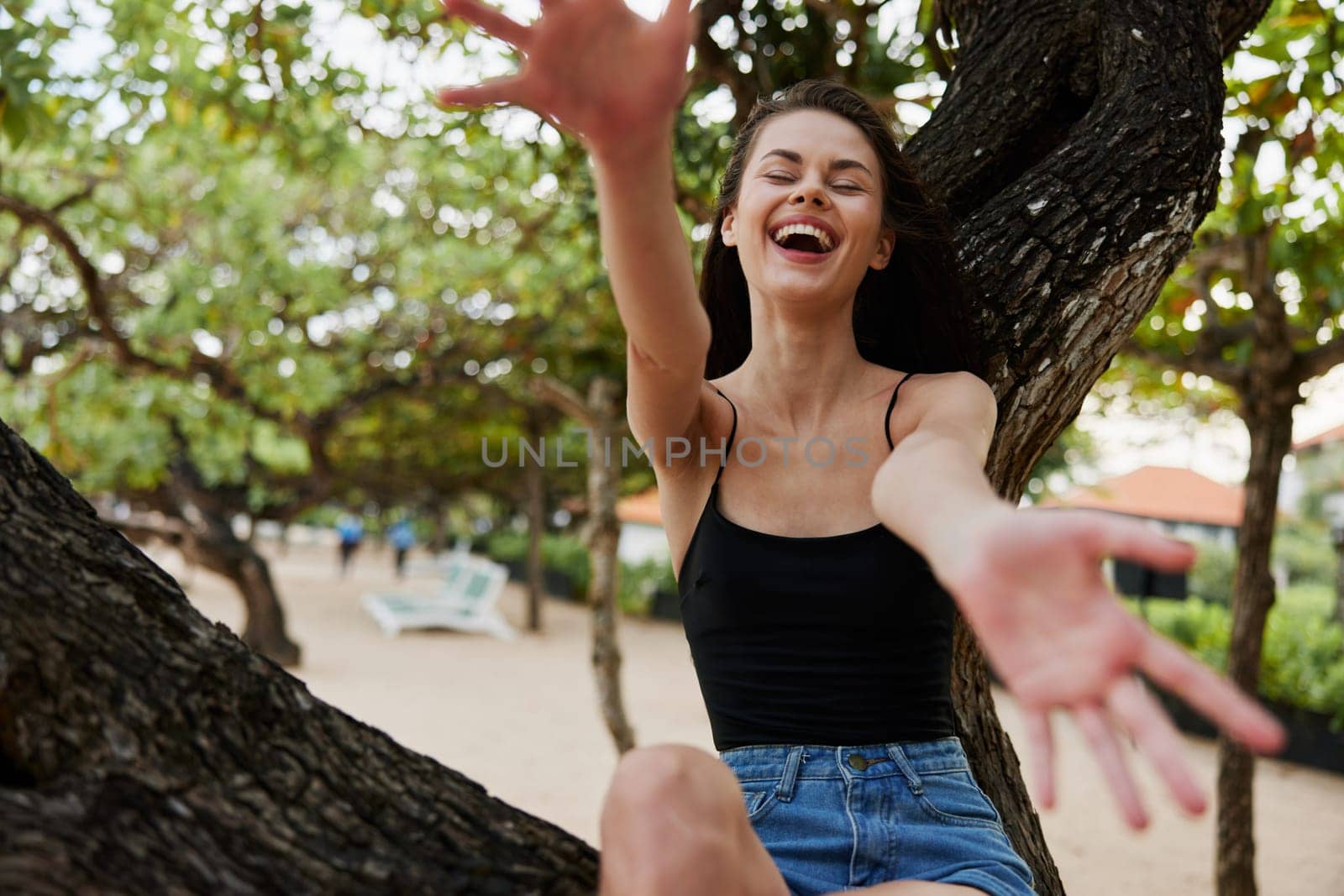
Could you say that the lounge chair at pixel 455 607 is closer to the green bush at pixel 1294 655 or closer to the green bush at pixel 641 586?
the green bush at pixel 641 586

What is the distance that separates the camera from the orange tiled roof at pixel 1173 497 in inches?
593

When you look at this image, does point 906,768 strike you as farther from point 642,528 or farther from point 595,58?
point 642,528

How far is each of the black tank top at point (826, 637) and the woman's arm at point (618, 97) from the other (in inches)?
19.2

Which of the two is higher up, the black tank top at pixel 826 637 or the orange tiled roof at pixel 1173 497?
the orange tiled roof at pixel 1173 497

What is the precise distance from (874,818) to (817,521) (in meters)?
0.42

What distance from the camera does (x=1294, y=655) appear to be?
9695 mm

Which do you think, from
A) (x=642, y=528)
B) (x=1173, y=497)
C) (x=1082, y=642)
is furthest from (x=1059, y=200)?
(x=642, y=528)

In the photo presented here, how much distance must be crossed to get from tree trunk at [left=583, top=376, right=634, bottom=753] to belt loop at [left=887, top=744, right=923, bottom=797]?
14.9 ft

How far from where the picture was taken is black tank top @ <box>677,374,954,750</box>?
156cm

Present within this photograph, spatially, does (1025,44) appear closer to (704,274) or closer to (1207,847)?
(704,274)

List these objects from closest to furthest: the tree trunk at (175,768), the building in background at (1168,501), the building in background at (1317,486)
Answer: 1. the tree trunk at (175,768)
2. the building in background at (1168,501)
3. the building in background at (1317,486)

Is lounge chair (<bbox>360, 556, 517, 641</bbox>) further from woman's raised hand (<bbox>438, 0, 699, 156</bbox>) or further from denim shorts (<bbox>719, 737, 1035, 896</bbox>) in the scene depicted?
woman's raised hand (<bbox>438, 0, 699, 156</bbox>)

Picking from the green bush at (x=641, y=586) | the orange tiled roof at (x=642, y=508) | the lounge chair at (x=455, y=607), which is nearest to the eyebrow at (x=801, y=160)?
the lounge chair at (x=455, y=607)

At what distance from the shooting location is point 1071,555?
0.98 metres
